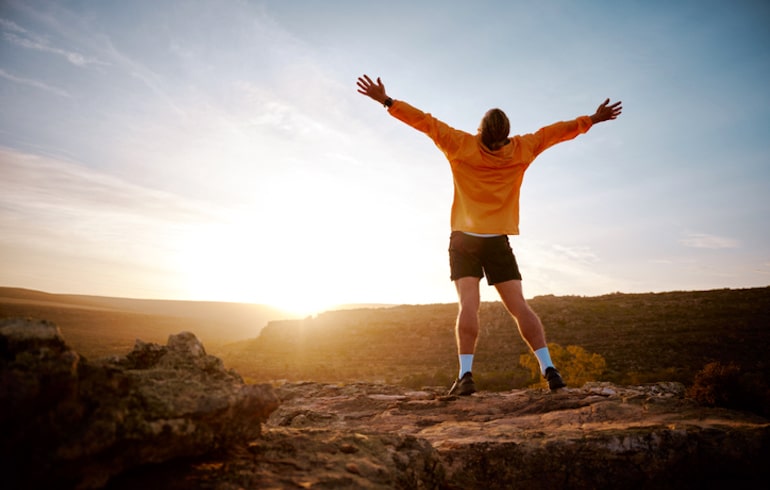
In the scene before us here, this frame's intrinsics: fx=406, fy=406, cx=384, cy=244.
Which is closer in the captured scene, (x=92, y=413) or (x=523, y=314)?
(x=92, y=413)

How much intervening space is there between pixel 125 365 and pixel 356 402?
260 centimetres

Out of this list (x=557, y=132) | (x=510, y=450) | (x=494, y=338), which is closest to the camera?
(x=510, y=450)

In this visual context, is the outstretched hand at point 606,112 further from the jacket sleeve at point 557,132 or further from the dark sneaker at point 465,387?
the dark sneaker at point 465,387

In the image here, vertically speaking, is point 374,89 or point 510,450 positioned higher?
point 374,89

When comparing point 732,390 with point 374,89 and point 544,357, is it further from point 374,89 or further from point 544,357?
point 374,89

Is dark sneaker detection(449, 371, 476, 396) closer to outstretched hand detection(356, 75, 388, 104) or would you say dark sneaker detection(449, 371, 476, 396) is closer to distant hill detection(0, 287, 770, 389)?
outstretched hand detection(356, 75, 388, 104)

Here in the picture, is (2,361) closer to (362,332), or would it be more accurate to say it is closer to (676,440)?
(676,440)

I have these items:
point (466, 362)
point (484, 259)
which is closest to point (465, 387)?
point (466, 362)

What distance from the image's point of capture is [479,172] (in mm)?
4148

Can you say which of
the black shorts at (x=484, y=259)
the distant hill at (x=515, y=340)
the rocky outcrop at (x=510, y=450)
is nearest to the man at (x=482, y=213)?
the black shorts at (x=484, y=259)

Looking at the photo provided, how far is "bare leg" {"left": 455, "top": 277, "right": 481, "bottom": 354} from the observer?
3.97m

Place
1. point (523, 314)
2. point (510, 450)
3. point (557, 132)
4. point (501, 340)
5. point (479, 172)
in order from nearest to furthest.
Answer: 1. point (510, 450)
2. point (523, 314)
3. point (479, 172)
4. point (557, 132)
5. point (501, 340)

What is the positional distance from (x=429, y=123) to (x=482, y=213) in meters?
1.09

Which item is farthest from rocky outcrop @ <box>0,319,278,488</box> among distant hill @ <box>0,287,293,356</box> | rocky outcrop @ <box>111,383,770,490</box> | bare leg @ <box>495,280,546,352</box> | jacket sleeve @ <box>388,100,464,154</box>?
jacket sleeve @ <box>388,100,464,154</box>
